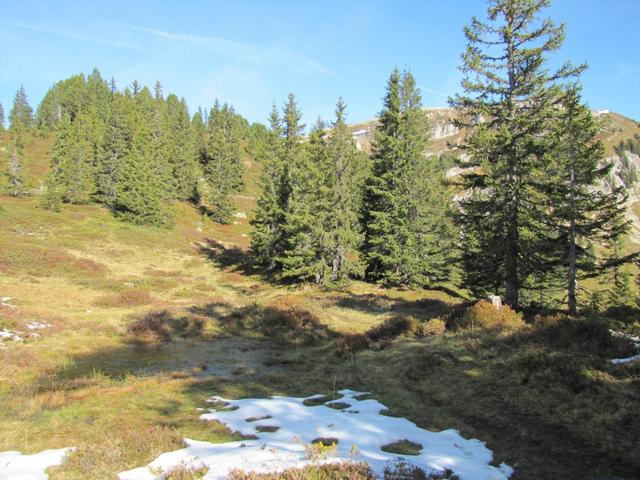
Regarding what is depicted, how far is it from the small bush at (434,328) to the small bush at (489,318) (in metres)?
0.74

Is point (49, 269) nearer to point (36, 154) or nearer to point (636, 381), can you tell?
point (636, 381)

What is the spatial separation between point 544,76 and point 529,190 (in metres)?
5.44

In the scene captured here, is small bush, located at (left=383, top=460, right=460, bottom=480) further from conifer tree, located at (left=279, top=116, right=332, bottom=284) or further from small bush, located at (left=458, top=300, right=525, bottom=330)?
conifer tree, located at (left=279, top=116, right=332, bottom=284)

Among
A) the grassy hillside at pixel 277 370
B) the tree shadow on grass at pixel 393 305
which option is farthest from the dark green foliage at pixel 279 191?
the tree shadow on grass at pixel 393 305

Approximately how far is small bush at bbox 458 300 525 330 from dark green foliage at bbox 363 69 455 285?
47.0 ft

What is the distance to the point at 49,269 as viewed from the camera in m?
33.3

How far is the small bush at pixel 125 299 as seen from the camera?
87.8ft

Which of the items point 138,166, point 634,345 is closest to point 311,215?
point 634,345

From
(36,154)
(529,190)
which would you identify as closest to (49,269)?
(529,190)

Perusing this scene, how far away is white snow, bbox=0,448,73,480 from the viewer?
20.3 ft

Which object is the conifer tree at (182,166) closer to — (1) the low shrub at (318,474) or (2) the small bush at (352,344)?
(2) the small bush at (352,344)

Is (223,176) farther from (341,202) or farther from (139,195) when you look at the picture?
(341,202)

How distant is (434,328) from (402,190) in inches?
678

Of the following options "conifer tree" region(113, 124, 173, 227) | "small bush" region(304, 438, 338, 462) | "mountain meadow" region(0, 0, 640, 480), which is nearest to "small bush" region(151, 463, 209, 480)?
"mountain meadow" region(0, 0, 640, 480)
